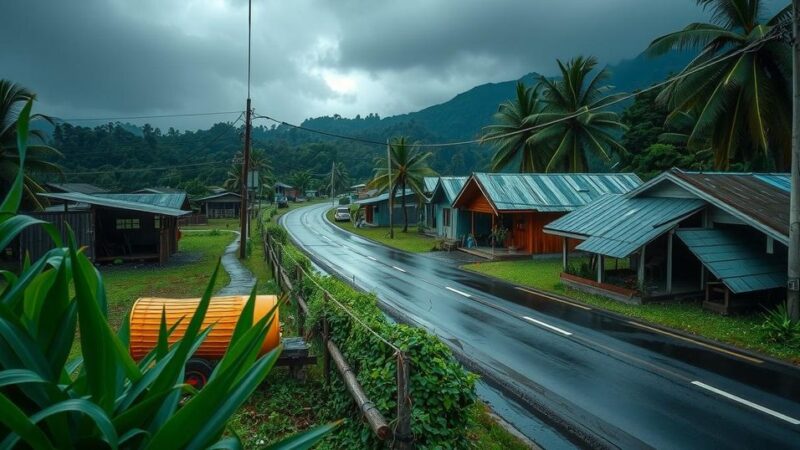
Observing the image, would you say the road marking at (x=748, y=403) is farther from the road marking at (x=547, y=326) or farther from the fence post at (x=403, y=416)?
the fence post at (x=403, y=416)

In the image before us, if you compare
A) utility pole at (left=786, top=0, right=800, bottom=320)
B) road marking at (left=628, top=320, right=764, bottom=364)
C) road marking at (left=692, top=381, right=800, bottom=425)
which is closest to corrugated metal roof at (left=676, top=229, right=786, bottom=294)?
utility pole at (left=786, top=0, right=800, bottom=320)

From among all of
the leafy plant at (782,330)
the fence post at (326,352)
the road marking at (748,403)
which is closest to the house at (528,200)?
the leafy plant at (782,330)

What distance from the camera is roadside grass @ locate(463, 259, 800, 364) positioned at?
12025 mm

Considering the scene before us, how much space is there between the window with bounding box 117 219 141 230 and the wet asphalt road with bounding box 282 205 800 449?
764 inches

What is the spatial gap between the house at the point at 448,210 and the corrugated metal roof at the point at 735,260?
19.4m

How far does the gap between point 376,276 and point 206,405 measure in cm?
2067

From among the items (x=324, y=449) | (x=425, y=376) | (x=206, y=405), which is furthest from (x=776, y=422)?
(x=206, y=405)

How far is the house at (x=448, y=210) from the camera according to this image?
117 feet

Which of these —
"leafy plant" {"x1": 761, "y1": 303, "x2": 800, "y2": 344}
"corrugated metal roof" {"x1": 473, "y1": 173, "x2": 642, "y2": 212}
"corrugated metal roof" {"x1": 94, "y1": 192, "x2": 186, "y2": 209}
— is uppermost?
"corrugated metal roof" {"x1": 473, "y1": 173, "x2": 642, "y2": 212}

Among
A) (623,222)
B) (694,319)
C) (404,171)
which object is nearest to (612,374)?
(694,319)

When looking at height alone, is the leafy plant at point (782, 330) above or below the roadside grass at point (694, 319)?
above

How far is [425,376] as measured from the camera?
5.70m

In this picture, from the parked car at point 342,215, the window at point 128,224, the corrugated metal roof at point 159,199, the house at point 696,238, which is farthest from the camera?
the parked car at point 342,215

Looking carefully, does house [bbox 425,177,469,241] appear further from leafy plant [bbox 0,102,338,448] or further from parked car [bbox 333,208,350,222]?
leafy plant [bbox 0,102,338,448]
